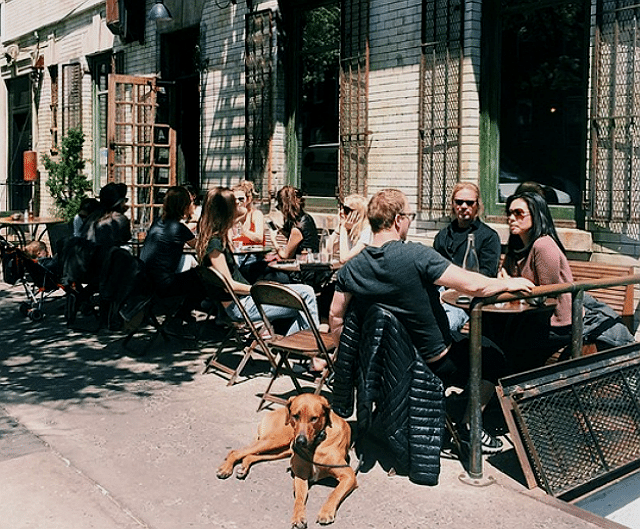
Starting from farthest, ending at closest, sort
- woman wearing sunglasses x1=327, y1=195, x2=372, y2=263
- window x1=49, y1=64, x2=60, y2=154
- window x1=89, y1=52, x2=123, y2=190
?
window x1=49, y1=64, x2=60, y2=154 → window x1=89, y1=52, x2=123, y2=190 → woman wearing sunglasses x1=327, y1=195, x2=372, y2=263

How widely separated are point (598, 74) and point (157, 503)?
15.8 feet

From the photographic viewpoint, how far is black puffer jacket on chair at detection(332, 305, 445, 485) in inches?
179

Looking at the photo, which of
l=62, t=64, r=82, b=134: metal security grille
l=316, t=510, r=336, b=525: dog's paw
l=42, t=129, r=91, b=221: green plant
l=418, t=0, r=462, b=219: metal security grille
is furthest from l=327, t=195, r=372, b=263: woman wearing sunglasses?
l=62, t=64, r=82, b=134: metal security grille

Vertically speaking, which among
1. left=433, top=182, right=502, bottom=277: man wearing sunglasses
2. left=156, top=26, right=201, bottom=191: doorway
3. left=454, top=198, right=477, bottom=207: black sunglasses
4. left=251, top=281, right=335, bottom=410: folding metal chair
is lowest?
left=251, top=281, right=335, bottom=410: folding metal chair

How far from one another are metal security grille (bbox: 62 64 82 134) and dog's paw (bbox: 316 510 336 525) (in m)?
13.1

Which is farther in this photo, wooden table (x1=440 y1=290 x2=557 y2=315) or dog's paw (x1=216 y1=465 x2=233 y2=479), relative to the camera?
wooden table (x1=440 y1=290 x2=557 y2=315)

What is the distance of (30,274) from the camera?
9.64 metres

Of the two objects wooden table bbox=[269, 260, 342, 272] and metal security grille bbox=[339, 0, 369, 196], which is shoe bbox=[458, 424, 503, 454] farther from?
metal security grille bbox=[339, 0, 369, 196]

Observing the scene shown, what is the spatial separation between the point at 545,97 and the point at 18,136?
14.4 m

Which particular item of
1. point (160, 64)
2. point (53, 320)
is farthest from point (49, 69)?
point (53, 320)

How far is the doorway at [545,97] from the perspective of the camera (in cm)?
743

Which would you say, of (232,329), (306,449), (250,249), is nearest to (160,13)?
(250,249)

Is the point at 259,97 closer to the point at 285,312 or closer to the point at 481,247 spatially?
the point at 285,312

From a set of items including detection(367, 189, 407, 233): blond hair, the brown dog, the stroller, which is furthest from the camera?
the stroller
